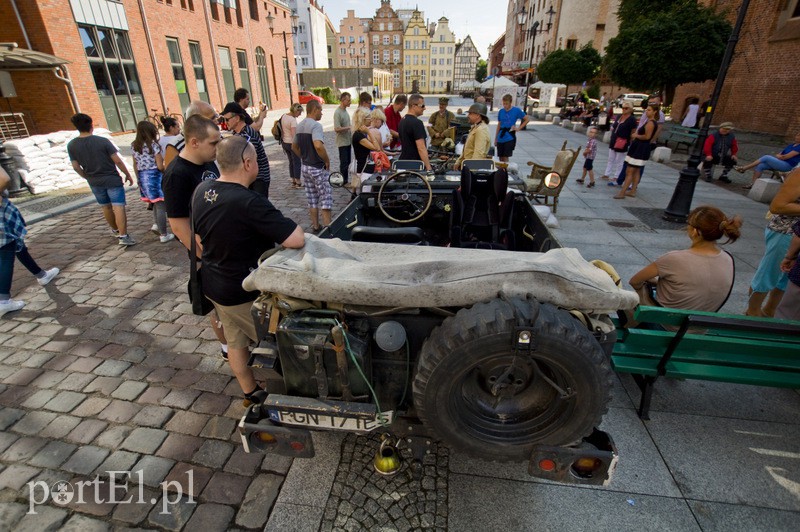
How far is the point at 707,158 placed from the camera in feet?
34.8

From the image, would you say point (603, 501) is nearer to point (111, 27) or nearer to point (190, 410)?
point (190, 410)

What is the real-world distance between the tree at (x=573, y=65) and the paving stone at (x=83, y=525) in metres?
39.4

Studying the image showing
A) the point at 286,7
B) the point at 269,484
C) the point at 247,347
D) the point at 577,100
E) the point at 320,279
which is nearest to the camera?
the point at 320,279

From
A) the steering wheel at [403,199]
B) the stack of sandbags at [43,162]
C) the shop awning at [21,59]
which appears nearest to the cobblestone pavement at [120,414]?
the steering wheel at [403,199]

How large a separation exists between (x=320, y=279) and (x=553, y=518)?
2.00m

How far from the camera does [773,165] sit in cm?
807

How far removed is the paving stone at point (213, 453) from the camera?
2.67m

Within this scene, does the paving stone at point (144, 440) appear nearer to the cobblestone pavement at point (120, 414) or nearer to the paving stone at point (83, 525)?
the cobblestone pavement at point (120, 414)

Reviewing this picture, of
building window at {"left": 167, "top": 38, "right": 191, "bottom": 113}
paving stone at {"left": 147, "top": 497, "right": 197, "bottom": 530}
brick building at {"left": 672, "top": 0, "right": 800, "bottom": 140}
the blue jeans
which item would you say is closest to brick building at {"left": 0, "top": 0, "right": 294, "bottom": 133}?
building window at {"left": 167, "top": 38, "right": 191, "bottom": 113}

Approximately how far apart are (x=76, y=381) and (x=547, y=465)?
3946 millimetres

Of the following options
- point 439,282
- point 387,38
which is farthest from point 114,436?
point 387,38

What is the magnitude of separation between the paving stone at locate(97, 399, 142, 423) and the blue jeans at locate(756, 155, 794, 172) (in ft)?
36.6

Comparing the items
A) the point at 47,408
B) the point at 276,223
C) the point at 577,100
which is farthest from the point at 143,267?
the point at 577,100

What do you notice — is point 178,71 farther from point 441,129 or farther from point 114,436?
point 114,436
